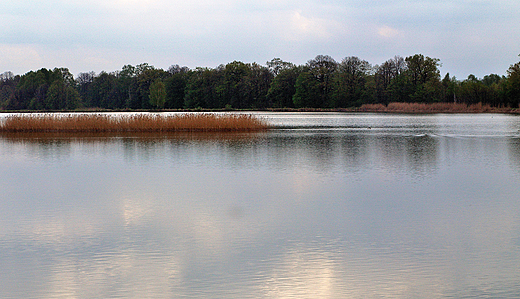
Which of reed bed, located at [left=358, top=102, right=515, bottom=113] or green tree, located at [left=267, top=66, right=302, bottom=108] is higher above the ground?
green tree, located at [left=267, top=66, right=302, bottom=108]

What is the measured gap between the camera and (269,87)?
272ft

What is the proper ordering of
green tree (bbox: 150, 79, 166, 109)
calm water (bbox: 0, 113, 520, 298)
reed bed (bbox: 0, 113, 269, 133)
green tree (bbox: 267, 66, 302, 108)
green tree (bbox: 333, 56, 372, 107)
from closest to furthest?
calm water (bbox: 0, 113, 520, 298), reed bed (bbox: 0, 113, 269, 133), green tree (bbox: 333, 56, 372, 107), green tree (bbox: 267, 66, 302, 108), green tree (bbox: 150, 79, 166, 109)

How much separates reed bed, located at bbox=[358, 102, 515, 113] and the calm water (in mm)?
51848

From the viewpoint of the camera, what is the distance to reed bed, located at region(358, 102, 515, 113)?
197 feet

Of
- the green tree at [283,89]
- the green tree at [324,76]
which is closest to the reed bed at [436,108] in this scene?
the green tree at [324,76]

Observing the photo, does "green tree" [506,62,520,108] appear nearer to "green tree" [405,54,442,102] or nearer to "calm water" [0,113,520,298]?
"green tree" [405,54,442,102]

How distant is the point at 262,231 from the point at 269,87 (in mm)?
77560

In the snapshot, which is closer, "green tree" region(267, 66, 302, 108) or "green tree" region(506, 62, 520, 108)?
"green tree" region(506, 62, 520, 108)

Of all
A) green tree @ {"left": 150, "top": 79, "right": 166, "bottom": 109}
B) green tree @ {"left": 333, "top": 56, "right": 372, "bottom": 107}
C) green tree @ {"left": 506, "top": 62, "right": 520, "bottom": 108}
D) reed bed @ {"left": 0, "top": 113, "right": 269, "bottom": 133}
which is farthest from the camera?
green tree @ {"left": 150, "top": 79, "right": 166, "bottom": 109}

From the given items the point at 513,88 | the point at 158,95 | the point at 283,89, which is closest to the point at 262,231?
the point at 513,88

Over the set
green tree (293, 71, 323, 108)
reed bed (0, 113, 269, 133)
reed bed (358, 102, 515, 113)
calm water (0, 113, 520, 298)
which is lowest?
calm water (0, 113, 520, 298)

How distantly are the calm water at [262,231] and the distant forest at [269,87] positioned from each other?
5596 centimetres

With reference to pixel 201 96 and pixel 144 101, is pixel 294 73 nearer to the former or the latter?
pixel 201 96

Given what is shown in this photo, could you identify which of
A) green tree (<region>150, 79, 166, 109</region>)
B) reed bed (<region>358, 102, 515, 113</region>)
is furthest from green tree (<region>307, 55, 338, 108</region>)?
green tree (<region>150, 79, 166, 109</region>)
